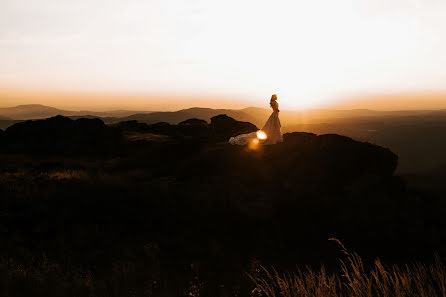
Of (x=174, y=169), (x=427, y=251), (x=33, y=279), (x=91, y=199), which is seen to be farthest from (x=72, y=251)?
(x=427, y=251)

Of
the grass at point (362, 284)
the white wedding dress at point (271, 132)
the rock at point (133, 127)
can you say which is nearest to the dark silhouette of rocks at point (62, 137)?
the rock at point (133, 127)

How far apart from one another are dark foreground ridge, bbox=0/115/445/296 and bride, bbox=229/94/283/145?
1917mm

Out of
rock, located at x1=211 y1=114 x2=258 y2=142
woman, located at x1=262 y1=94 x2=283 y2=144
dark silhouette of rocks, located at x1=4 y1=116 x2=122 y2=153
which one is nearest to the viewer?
woman, located at x1=262 y1=94 x2=283 y2=144

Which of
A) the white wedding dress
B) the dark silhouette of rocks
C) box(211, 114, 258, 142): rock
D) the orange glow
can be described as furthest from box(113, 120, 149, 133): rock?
the orange glow

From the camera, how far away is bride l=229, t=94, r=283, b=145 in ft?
66.1

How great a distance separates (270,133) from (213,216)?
11358 mm

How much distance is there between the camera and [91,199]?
9.81 metres

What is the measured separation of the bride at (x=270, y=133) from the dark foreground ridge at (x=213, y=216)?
1.92 metres

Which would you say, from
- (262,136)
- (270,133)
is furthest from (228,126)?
(270,133)

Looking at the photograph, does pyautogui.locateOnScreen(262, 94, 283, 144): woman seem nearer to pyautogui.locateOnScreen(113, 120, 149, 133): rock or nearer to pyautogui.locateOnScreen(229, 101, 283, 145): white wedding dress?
pyautogui.locateOnScreen(229, 101, 283, 145): white wedding dress

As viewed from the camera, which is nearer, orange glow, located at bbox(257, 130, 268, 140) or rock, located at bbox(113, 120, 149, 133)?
orange glow, located at bbox(257, 130, 268, 140)

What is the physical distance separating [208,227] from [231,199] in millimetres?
2702

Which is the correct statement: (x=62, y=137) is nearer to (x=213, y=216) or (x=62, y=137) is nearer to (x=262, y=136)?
(x=262, y=136)

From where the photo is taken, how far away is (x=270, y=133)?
20.5 metres
